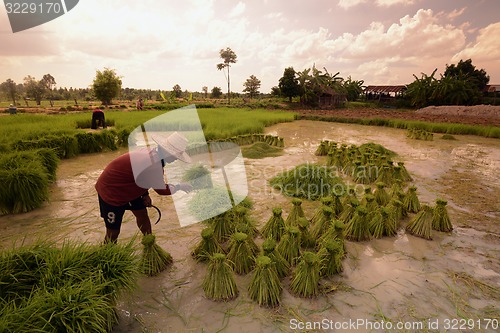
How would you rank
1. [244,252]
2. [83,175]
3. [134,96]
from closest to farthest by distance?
[244,252] < [83,175] < [134,96]

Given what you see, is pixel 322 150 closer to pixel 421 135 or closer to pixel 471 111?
pixel 421 135

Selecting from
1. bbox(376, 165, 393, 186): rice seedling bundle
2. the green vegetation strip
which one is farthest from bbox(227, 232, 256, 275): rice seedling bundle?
the green vegetation strip

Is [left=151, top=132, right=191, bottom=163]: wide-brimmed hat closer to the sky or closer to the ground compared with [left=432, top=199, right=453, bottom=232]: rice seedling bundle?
closer to the sky

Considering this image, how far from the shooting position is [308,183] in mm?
5082

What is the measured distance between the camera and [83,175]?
6.12m

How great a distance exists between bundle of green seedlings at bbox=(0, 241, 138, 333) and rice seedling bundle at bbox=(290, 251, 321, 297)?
61.3 inches

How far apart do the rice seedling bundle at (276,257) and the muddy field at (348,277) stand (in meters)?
0.13

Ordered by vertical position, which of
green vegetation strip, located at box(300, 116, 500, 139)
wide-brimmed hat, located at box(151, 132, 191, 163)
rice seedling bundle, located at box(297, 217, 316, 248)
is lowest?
rice seedling bundle, located at box(297, 217, 316, 248)

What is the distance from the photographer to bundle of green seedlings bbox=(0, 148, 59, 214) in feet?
13.2

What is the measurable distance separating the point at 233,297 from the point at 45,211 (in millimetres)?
3809

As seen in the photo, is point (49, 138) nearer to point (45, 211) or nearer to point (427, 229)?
point (45, 211)

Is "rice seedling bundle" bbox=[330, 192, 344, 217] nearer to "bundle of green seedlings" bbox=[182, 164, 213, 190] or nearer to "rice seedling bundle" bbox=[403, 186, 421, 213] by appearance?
"rice seedling bundle" bbox=[403, 186, 421, 213]

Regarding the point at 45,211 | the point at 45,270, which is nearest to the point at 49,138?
the point at 45,211

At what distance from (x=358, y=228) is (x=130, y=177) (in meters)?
3.02
